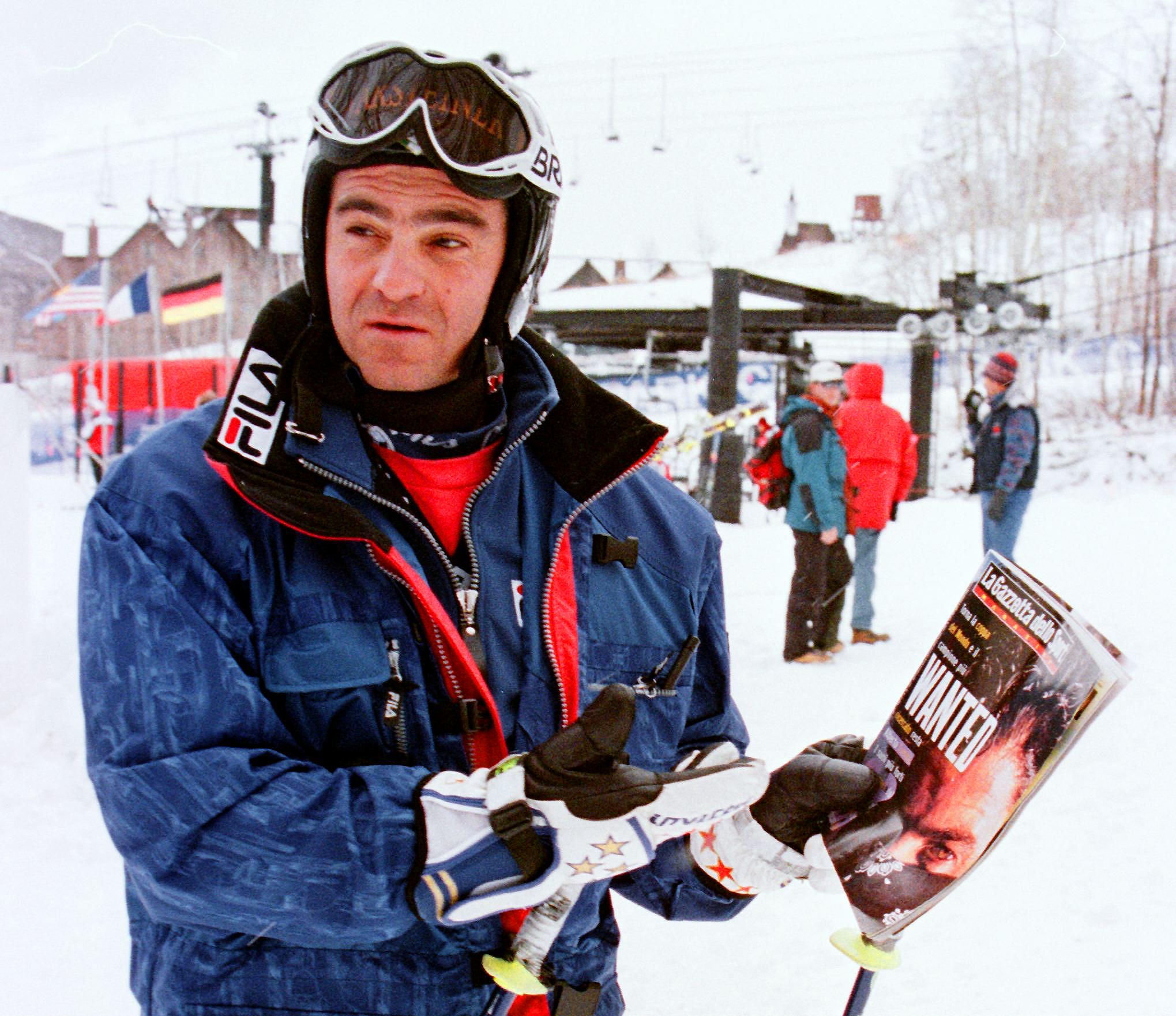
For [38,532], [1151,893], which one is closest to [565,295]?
[38,532]

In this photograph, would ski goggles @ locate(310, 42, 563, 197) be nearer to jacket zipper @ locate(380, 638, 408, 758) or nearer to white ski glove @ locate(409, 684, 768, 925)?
jacket zipper @ locate(380, 638, 408, 758)

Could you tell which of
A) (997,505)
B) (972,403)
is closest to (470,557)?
(997,505)

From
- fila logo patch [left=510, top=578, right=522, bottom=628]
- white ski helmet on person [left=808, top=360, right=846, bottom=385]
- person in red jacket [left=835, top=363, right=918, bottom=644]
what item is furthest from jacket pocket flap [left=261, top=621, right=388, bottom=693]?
person in red jacket [left=835, top=363, right=918, bottom=644]

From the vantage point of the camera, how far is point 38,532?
1200 centimetres

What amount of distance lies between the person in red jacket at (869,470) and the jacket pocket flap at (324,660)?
564 cm

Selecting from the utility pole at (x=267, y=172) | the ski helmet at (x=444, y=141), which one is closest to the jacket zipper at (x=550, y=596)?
the ski helmet at (x=444, y=141)

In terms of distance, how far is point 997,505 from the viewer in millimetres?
6742

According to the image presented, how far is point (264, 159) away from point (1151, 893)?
17846mm

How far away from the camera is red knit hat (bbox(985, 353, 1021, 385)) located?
22.0 feet

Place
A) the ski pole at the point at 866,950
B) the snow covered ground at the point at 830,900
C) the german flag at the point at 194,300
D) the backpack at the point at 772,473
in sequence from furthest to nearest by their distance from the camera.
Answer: the german flag at the point at 194,300
the backpack at the point at 772,473
the snow covered ground at the point at 830,900
the ski pole at the point at 866,950

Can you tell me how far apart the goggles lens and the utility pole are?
15.8 m

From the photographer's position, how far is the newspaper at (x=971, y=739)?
1.20 meters

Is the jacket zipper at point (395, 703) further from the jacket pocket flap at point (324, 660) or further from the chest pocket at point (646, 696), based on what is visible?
the chest pocket at point (646, 696)

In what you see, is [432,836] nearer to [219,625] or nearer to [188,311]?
[219,625]
